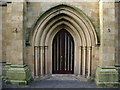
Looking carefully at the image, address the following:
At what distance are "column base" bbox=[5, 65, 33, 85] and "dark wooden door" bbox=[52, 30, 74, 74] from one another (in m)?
1.79

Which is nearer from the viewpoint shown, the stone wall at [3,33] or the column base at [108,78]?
the column base at [108,78]

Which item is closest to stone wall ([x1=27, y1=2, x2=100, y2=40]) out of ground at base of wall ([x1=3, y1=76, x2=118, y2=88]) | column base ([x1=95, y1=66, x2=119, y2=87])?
column base ([x1=95, y1=66, x2=119, y2=87])

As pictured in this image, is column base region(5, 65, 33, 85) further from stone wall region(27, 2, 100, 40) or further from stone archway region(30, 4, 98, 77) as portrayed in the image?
stone wall region(27, 2, 100, 40)

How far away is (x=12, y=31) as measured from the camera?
765cm

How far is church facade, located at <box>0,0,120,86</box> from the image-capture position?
24.9ft

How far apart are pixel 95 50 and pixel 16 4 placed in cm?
389

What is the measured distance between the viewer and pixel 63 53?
29.1 feet

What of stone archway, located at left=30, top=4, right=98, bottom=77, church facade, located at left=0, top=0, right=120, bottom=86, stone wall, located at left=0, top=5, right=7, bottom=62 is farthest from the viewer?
stone wall, located at left=0, top=5, right=7, bottom=62

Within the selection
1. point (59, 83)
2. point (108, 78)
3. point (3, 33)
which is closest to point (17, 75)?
point (59, 83)

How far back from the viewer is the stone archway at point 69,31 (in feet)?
26.4

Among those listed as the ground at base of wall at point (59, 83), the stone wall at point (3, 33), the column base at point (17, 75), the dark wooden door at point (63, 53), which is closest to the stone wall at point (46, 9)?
the column base at point (17, 75)

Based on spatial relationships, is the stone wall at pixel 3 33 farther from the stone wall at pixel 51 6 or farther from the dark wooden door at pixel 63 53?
the dark wooden door at pixel 63 53

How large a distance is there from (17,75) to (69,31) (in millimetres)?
3110

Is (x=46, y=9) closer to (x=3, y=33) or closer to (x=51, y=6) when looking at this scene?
(x=51, y=6)
